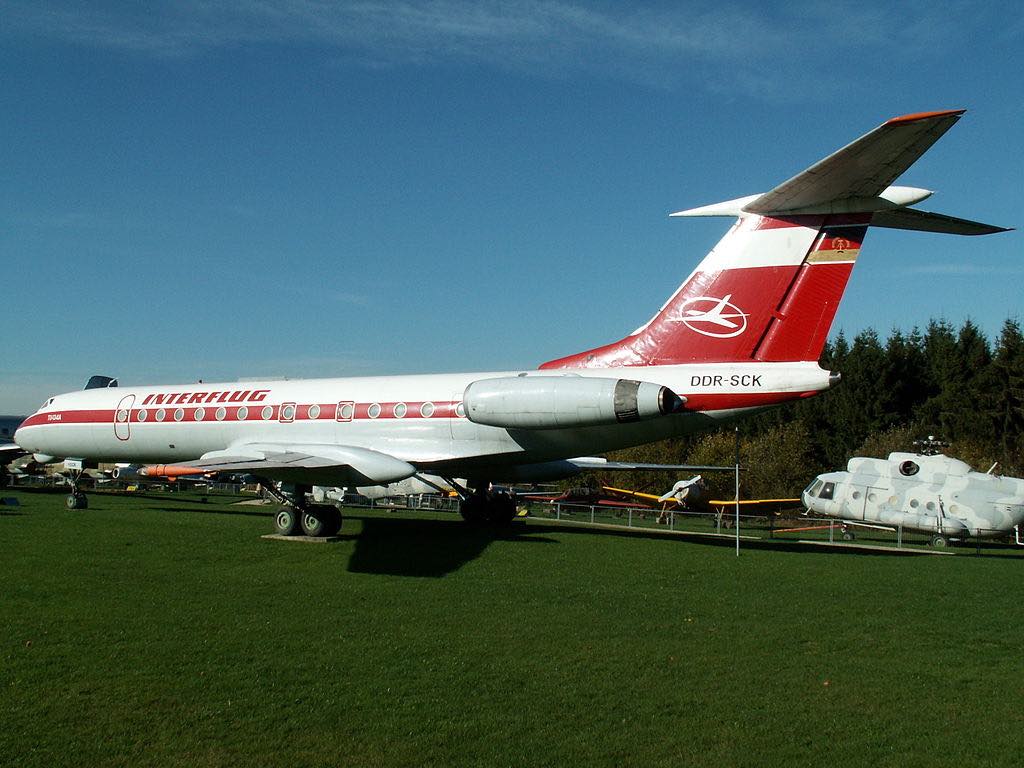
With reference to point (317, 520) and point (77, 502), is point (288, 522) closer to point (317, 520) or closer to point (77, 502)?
point (317, 520)

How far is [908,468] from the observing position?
21781 mm

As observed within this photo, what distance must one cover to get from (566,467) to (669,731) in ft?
50.6

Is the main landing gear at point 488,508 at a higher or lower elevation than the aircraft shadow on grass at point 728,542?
higher

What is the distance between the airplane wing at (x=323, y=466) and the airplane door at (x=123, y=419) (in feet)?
17.4

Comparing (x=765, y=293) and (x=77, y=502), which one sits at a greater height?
(x=765, y=293)

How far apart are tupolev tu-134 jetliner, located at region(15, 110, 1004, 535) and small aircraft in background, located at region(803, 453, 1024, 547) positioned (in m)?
8.31

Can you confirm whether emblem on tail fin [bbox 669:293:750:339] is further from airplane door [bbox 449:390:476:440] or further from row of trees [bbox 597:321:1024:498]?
row of trees [bbox 597:321:1024:498]

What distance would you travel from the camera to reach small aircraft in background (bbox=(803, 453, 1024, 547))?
2011 cm

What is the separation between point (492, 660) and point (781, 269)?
9.20 metres

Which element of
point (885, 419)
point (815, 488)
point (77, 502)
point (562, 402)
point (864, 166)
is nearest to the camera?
point (864, 166)

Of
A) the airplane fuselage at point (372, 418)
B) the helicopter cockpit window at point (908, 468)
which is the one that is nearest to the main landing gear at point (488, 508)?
the airplane fuselage at point (372, 418)

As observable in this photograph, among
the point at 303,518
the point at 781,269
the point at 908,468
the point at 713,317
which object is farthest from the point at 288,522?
the point at 908,468

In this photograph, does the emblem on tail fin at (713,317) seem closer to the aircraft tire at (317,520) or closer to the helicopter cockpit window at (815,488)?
the aircraft tire at (317,520)

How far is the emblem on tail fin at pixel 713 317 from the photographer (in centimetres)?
1498
